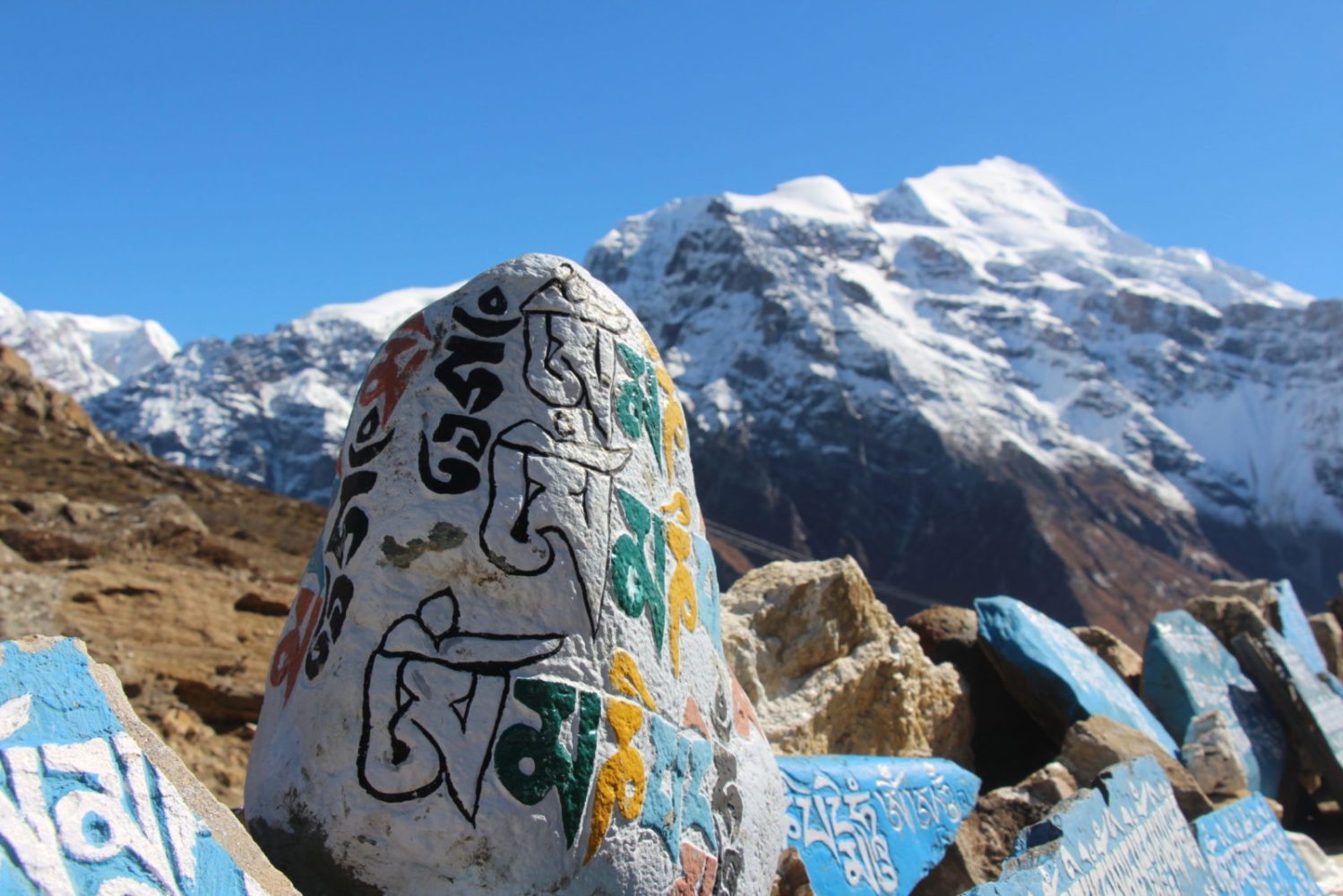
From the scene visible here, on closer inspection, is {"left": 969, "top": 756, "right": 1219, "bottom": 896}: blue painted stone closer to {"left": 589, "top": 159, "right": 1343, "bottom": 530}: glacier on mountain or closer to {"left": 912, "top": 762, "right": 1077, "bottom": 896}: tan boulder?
{"left": 912, "top": 762, "right": 1077, "bottom": 896}: tan boulder

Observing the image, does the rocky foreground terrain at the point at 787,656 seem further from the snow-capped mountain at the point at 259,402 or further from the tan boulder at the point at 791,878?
the snow-capped mountain at the point at 259,402

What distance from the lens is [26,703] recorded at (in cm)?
150

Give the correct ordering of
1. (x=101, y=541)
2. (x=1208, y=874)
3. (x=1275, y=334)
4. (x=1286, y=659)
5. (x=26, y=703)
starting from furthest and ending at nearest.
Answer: (x=1275, y=334)
(x=101, y=541)
(x=1286, y=659)
(x=1208, y=874)
(x=26, y=703)

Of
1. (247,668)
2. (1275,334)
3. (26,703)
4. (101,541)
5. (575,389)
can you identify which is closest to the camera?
(26,703)

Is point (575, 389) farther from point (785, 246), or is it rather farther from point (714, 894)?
point (785, 246)

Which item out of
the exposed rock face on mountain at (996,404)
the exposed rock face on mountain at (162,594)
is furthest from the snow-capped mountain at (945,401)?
the exposed rock face on mountain at (162,594)

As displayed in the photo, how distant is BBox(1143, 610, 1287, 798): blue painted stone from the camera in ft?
19.8

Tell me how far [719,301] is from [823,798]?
369ft

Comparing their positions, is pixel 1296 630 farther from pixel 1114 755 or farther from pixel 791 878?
pixel 791 878

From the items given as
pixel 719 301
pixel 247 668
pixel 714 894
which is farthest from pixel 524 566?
pixel 719 301

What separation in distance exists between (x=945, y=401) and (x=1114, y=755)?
8601cm

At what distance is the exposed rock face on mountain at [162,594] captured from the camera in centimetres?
722

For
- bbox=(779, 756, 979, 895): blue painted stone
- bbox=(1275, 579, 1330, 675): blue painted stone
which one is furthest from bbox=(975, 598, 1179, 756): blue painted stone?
bbox=(1275, 579, 1330, 675): blue painted stone

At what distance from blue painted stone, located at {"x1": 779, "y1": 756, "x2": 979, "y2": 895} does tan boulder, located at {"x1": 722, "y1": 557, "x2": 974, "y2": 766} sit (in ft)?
2.08
